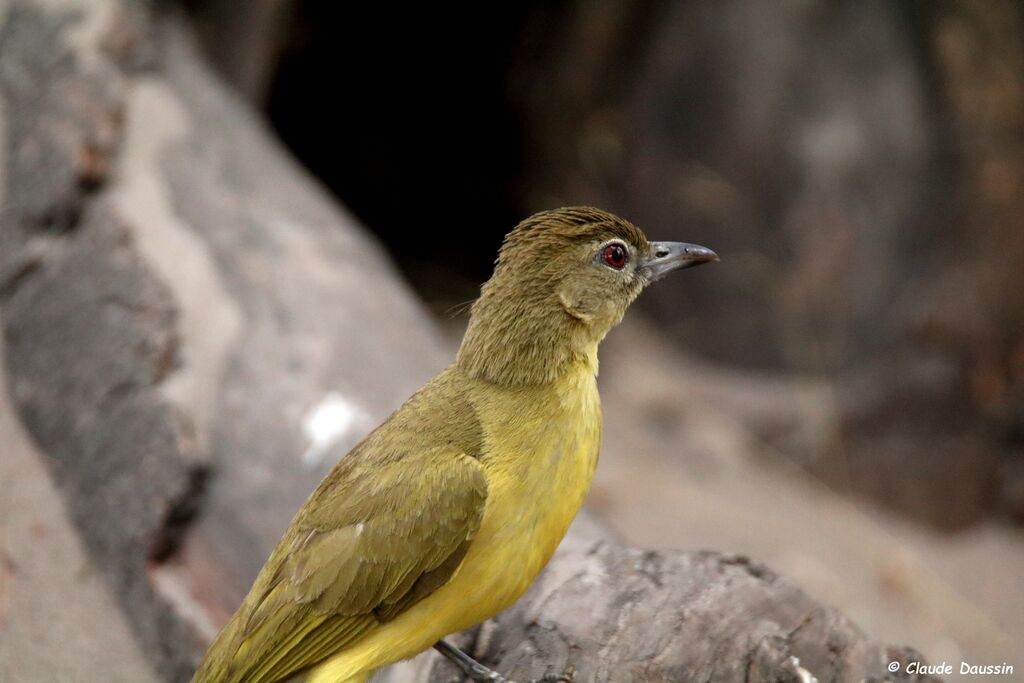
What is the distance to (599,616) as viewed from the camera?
9.79ft

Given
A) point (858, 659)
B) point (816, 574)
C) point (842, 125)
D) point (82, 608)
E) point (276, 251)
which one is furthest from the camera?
point (842, 125)

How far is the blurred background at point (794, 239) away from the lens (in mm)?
5625

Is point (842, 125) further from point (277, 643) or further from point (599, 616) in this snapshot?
point (277, 643)

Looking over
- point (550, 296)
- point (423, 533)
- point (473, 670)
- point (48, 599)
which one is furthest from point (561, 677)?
point (48, 599)

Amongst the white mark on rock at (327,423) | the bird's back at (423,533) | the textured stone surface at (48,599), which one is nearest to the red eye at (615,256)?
the bird's back at (423,533)

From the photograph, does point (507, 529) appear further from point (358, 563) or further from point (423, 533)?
point (358, 563)

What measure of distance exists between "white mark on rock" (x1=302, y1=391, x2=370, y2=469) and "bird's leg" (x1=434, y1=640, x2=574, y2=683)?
99 centimetres

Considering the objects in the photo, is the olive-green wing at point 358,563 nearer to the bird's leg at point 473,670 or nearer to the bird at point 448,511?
the bird at point 448,511

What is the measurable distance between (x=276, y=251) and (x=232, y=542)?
1417 millimetres

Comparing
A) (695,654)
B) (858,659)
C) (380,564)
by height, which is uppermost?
(858,659)

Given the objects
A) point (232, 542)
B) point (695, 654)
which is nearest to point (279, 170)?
point (232, 542)

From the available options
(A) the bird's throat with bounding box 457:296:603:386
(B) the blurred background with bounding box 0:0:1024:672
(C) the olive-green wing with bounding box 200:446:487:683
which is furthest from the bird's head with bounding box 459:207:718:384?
(B) the blurred background with bounding box 0:0:1024:672

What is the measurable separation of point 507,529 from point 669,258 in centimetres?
118

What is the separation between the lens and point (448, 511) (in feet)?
9.20
